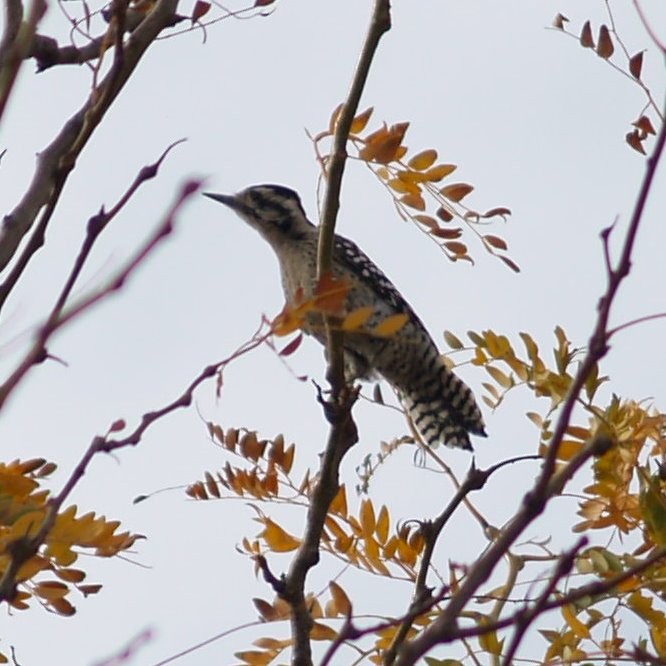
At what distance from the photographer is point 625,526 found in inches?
144

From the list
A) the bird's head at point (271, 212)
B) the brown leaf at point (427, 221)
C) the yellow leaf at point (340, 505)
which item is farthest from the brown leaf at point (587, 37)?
the bird's head at point (271, 212)

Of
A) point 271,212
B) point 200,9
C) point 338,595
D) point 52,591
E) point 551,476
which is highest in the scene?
point 271,212

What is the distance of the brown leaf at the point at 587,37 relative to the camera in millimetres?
3971

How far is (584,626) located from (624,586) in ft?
0.50

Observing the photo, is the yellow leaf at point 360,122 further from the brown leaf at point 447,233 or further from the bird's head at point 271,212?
the bird's head at point 271,212

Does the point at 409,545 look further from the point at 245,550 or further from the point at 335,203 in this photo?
the point at 335,203

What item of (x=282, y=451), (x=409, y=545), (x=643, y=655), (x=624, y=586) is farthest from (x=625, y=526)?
(x=643, y=655)

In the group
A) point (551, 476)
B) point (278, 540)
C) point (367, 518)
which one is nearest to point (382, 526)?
point (367, 518)

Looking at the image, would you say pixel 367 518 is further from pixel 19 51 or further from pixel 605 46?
pixel 19 51

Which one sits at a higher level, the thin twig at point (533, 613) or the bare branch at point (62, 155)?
the bare branch at point (62, 155)

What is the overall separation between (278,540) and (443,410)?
4157 millimetres

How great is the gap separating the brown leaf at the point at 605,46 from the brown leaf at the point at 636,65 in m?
0.15

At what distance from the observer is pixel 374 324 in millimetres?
7227

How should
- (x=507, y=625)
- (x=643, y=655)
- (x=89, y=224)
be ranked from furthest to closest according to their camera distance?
1. (x=643, y=655)
2. (x=89, y=224)
3. (x=507, y=625)
